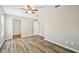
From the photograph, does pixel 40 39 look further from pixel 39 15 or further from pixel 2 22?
pixel 2 22

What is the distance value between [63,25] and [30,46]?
2.64 feet

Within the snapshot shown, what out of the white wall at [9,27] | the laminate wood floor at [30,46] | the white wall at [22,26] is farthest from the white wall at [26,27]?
the white wall at [9,27]

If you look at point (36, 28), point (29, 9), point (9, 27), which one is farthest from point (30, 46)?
point (29, 9)

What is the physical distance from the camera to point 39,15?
2.34m

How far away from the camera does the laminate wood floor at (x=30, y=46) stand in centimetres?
215

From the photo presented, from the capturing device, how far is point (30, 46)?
7.34ft

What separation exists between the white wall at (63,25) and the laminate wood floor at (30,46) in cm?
14

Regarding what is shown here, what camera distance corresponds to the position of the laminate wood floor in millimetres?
2148

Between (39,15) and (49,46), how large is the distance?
69 cm

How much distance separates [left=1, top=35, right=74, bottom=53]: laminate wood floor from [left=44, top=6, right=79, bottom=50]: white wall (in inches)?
5.3

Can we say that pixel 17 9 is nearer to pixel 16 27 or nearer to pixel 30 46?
pixel 16 27

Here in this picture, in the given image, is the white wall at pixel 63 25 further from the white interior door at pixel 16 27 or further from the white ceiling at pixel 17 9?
the white interior door at pixel 16 27

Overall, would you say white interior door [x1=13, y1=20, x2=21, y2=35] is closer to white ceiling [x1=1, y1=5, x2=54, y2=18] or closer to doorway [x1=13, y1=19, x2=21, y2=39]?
doorway [x1=13, y1=19, x2=21, y2=39]
